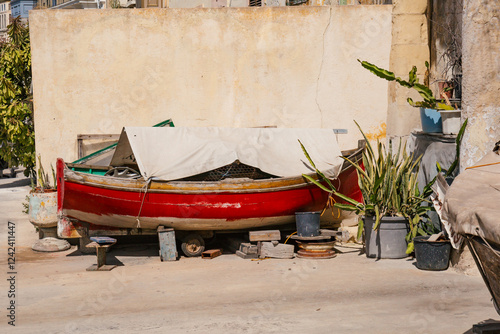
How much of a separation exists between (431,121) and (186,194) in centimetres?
407

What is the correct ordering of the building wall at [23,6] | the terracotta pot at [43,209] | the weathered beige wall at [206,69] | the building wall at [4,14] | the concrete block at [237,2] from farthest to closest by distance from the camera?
1. the building wall at [4,14]
2. the building wall at [23,6]
3. the concrete block at [237,2]
4. the weathered beige wall at [206,69]
5. the terracotta pot at [43,209]

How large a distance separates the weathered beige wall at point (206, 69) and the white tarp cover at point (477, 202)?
25.0 feet

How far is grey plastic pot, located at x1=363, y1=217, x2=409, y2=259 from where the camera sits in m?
10.5

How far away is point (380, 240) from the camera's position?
10.5 m

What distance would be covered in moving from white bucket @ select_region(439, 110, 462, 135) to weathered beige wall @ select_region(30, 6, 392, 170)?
3.08 metres

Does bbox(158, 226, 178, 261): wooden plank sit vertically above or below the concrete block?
below

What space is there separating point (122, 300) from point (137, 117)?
18.1 feet

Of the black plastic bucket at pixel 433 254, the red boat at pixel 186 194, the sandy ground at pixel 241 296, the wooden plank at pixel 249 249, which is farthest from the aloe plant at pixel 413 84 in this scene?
the wooden plank at pixel 249 249

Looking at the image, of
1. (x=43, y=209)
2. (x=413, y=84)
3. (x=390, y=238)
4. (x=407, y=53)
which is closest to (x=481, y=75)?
(x=413, y=84)

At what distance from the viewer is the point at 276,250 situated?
1080cm

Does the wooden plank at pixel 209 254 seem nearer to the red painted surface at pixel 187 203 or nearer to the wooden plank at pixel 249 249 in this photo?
the wooden plank at pixel 249 249

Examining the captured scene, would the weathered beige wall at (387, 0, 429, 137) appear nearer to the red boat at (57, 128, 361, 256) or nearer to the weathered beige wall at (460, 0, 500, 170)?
the red boat at (57, 128, 361, 256)

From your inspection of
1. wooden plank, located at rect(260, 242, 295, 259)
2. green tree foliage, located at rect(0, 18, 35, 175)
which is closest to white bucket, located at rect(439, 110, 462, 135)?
wooden plank, located at rect(260, 242, 295, 259)

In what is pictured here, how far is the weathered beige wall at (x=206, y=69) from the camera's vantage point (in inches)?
519
